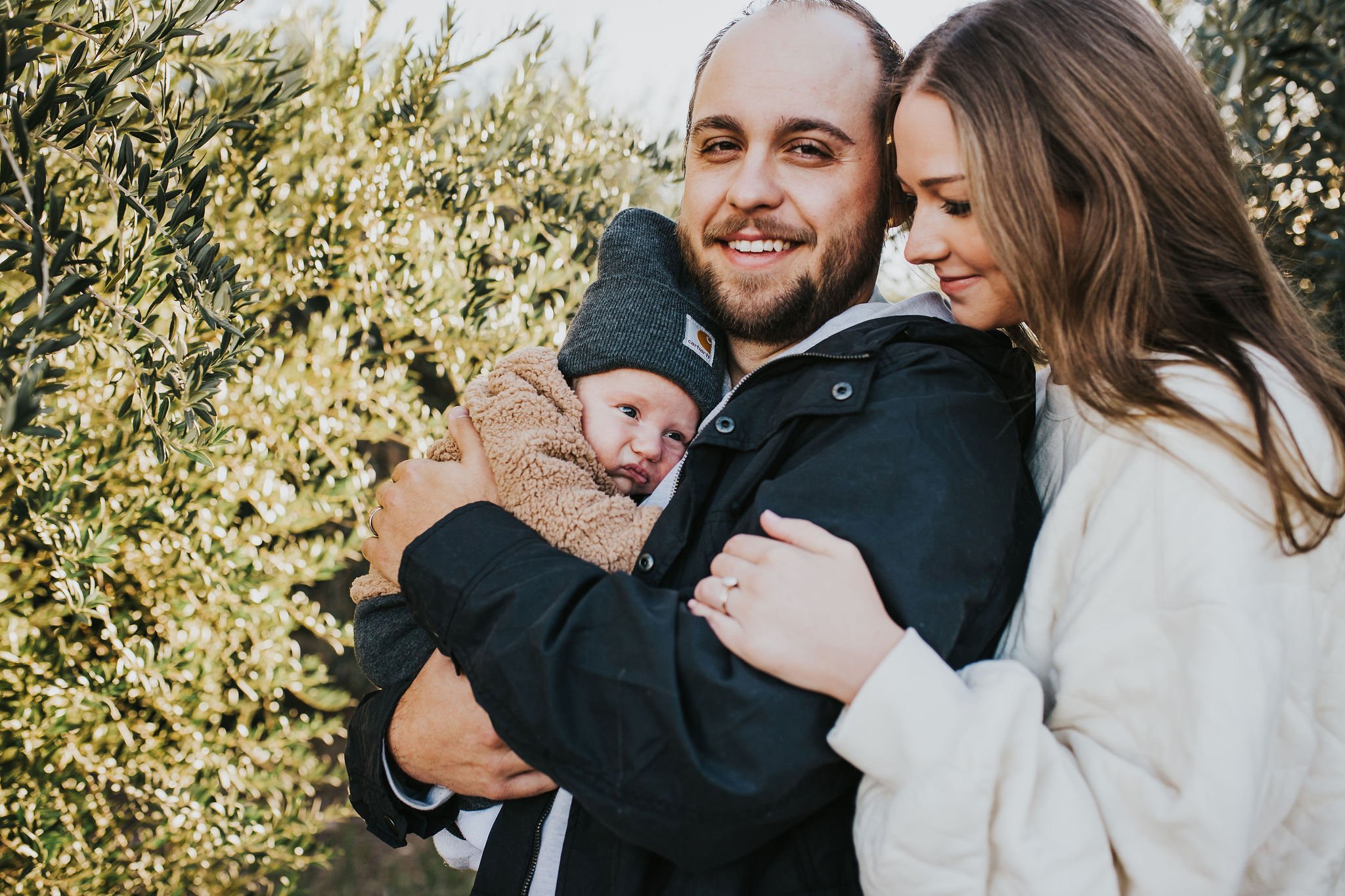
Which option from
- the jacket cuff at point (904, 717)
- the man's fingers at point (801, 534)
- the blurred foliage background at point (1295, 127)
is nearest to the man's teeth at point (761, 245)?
the man's fingers at point (801, 534)

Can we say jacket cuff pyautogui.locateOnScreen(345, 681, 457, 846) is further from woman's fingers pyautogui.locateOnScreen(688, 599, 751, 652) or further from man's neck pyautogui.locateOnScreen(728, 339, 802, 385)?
man's neck pyautogui.locateOnScreen(728, 339, 802, 385)

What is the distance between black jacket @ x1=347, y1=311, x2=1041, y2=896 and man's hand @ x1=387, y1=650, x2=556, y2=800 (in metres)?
0.06

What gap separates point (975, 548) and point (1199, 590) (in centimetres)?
33

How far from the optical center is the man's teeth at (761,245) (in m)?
2.48

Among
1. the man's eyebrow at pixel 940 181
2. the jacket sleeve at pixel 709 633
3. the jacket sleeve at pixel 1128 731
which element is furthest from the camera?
the man's eyebrow at pixel 940 181

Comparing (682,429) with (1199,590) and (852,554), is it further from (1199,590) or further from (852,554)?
(1199,590)

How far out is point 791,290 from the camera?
2.48m

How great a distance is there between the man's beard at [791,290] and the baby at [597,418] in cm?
9

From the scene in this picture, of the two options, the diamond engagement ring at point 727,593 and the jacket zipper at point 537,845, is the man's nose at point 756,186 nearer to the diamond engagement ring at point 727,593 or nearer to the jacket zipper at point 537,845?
the diamond engagement ring at point 727,593

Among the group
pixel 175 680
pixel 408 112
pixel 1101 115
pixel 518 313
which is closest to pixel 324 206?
pixel 408 112

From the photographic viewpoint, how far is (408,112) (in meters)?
3.56

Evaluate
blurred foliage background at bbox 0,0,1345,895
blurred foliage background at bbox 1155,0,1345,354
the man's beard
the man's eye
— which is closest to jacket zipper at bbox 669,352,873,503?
the man's beard

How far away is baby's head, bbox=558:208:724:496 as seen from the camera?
234cm

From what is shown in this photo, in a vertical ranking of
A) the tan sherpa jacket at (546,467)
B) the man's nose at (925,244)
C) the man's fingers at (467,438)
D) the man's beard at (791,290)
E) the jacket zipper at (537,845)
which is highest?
the man's nose at (925,244)
